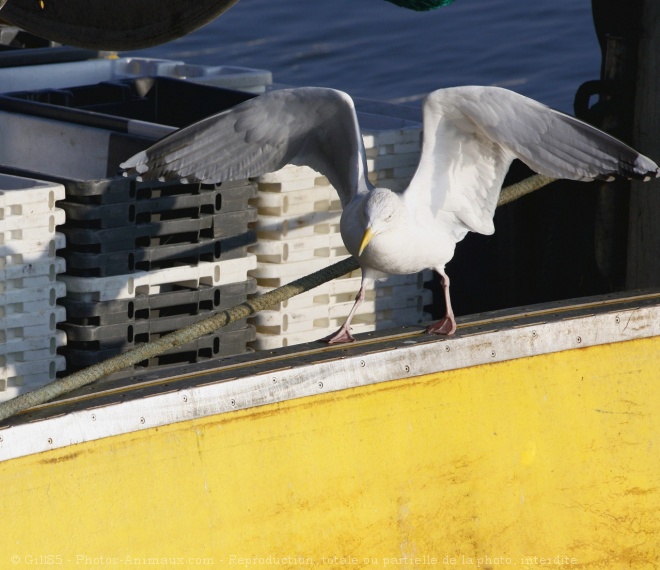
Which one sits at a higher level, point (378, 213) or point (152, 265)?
point (378, 213)

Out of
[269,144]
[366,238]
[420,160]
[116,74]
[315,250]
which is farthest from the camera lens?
[116,74]

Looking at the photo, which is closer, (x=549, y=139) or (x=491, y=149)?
(x=549, y=139)

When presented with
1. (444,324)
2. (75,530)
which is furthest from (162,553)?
(444,324)

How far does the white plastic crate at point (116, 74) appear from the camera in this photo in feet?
19.4

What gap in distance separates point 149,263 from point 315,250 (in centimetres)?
67

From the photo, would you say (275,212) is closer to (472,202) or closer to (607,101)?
(472,202)

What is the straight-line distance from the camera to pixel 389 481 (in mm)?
3504

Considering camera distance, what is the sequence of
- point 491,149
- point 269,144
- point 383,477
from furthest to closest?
point 269,144 < point 491,149 < point 383,477

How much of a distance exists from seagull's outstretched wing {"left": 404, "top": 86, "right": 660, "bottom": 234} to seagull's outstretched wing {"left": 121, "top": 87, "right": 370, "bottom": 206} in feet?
0.76

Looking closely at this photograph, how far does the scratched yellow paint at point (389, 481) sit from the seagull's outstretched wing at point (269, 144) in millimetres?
760

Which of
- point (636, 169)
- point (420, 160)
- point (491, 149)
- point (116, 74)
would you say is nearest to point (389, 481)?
point (420, 160)

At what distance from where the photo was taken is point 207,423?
3189 mm

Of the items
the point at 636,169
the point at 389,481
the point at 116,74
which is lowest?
the point at 389,481

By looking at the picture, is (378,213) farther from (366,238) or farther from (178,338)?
(178,338)
